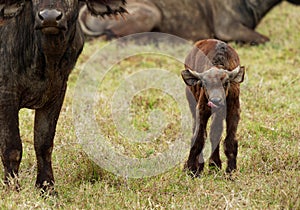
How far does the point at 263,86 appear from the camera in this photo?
9188mm

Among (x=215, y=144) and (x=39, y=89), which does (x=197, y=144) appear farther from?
(x=39, y=89)

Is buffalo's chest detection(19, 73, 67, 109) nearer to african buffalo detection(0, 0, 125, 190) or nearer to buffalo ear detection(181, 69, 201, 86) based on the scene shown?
african buffalo detection(0, 0, 125, 190)

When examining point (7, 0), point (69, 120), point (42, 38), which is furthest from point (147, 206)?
point (69, 120)

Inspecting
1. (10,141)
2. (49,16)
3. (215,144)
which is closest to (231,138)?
(215,144)

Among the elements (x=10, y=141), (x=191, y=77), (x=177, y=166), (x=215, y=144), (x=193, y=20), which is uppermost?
(x=191, y=77)

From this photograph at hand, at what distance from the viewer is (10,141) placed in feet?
17.5

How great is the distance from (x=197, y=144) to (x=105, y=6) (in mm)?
1468

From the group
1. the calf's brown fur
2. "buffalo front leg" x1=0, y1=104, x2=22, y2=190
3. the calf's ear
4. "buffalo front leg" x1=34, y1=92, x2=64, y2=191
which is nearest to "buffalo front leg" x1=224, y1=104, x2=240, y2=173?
the calf's brown fur

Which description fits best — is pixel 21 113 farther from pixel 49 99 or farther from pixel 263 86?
pixel 263 86

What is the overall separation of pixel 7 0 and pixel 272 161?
275cm

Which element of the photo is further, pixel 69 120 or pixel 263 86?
pixel 263 86

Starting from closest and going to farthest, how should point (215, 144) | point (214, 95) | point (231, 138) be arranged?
point (214, 95)
point (231, 138)
point (215, 144)

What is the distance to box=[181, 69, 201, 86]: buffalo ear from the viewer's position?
19.3ft

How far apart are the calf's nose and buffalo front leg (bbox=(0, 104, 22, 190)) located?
879 millimetres
